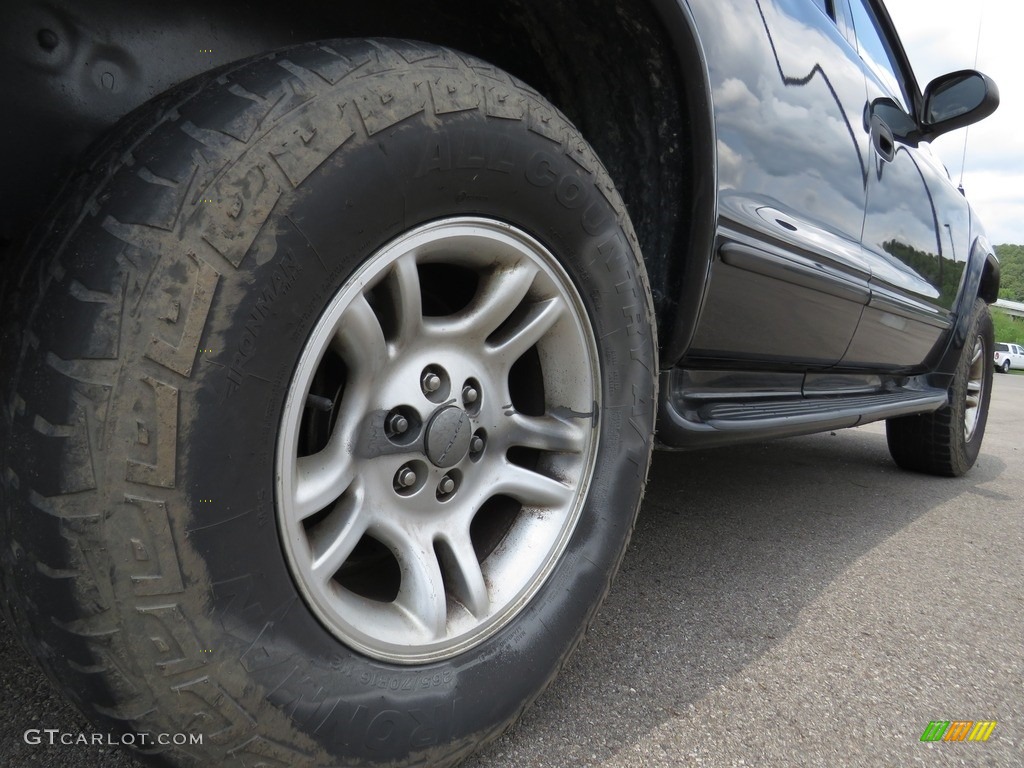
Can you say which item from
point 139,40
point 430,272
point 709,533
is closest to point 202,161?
point 139,40

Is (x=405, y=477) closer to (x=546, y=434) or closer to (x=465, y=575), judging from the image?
(x=465, y=575)

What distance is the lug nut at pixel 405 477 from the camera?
0.98m

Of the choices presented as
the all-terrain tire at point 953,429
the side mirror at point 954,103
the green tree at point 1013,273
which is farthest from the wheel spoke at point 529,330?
the green tree at point 1013,273

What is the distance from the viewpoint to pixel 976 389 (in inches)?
151

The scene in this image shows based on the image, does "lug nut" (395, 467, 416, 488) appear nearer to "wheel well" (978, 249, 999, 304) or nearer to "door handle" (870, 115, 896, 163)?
"door handle" (870, 115, 896, 163)

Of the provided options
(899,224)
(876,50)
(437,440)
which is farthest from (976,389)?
(437,440)

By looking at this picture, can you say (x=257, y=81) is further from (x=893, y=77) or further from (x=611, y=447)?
(x=893, y=77)

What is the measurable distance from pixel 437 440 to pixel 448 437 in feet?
0.06

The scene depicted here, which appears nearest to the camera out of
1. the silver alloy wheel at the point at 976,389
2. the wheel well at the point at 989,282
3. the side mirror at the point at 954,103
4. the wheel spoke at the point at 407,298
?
the wheel spoke at the point at 407,298

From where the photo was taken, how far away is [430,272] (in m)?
1.20

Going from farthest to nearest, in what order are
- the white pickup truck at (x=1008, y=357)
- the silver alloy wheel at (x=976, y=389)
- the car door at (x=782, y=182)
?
the white pickup truck at (x=1008, y=357), the silver alloy wheel at (x=976, y=389), the car door at (x=782, y=182)

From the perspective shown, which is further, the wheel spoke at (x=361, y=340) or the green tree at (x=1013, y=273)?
the green tree at (x=1013, y=273)

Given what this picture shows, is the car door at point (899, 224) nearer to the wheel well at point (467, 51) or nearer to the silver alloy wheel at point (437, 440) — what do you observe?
the wheel well at point (467, 51)

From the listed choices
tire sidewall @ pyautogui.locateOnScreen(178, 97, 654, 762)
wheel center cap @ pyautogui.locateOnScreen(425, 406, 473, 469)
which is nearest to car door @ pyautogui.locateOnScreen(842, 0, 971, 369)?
tire sidewall @ pyautogui.locateOnScreen(178, 97, 654, 762)
